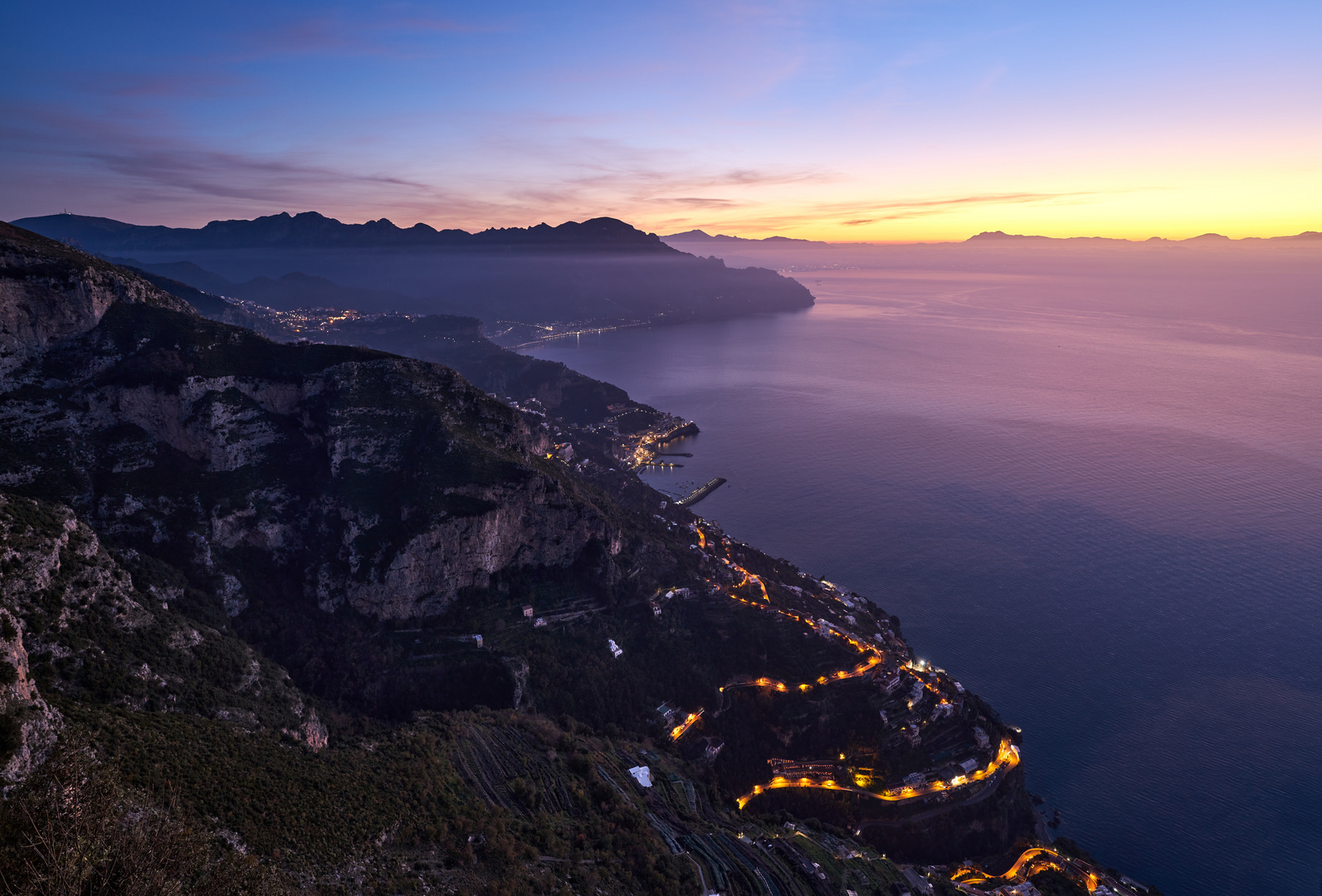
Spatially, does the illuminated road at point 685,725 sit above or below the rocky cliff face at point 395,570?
below

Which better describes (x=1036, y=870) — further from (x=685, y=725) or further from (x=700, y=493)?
(x=700, y=493)

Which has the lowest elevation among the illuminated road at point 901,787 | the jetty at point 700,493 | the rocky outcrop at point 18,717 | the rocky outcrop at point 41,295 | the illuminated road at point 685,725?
the illuminated road at point 901,787

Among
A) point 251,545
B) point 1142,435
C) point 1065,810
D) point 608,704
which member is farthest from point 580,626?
point 1142,435

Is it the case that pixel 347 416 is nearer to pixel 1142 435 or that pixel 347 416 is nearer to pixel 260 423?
pixel 260 423

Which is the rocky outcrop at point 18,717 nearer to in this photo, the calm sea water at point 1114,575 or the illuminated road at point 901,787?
the illuminated road at point 901,787

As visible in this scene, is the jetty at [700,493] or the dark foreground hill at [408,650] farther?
the jetty at [700,493]

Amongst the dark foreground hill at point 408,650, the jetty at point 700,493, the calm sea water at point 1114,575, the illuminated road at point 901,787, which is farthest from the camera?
the jetty at point 700,493

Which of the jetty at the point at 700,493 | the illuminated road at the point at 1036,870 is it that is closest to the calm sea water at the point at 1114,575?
the jetty at the point at 700,493
